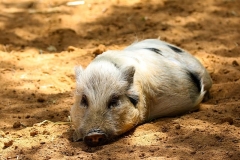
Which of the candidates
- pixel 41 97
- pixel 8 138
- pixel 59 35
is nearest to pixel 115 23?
pixel 59 35

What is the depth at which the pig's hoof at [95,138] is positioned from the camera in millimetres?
4887

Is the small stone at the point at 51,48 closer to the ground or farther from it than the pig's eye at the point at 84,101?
closer to the ground

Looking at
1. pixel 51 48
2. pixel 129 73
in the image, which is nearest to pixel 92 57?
pixel 51 48

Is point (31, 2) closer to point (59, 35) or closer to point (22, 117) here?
point (59, 35)

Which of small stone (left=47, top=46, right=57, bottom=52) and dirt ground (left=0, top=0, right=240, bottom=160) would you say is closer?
dirt ground (left=0, top=0, right=240, bottom=160)

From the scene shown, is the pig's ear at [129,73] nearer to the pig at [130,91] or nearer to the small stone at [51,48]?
the pig at [130,91]

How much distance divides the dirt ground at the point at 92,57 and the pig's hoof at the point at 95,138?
7 cm

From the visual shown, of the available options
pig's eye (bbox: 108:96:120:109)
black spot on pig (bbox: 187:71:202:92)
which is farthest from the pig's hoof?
black spot on pig (bbox: 187:71:202:92)

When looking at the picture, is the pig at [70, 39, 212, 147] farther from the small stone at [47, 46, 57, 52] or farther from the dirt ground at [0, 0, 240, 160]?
the small stone at [47, 46, 57, 52]

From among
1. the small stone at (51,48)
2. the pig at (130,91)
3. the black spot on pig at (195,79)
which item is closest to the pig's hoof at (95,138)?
the pig at (130,91)

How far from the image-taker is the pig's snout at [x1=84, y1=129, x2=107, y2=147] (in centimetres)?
489

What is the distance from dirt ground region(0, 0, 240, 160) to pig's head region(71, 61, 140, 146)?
0.13 m

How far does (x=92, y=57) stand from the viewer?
7910 mm

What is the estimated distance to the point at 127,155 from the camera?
4.62 meters
